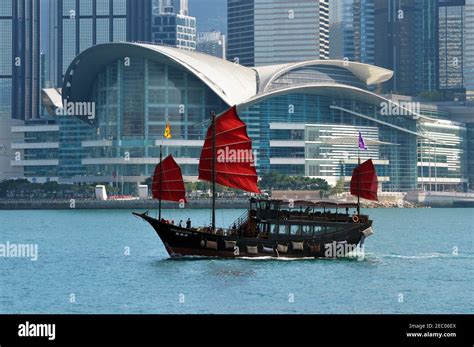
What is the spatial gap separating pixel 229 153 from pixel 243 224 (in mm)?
5707

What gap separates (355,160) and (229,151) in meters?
128

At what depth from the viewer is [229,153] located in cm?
6450

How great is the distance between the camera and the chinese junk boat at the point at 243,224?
59219 millimetres

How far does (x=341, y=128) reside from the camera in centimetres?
18800

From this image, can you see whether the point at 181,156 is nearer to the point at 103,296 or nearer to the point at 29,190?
the point at 29,190

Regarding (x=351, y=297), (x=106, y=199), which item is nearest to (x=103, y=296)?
(x=351, y=297)

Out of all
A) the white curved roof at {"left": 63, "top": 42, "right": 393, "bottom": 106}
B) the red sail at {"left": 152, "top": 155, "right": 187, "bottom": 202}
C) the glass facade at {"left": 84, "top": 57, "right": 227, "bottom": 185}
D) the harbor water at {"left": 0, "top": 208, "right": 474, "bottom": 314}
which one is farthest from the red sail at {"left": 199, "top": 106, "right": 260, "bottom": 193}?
the glass facade at {"left": 84, "top": 57, "right": 227, "bottom": 185}

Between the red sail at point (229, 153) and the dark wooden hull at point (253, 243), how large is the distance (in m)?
5.08

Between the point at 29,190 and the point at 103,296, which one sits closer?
the point at 103,296

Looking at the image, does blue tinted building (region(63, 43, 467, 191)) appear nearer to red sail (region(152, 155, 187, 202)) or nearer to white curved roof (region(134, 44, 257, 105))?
white curved roof (region(134, 44, 257, 105))

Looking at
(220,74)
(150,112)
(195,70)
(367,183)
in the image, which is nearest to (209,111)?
(220,74)

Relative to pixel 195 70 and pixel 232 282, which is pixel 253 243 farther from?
pixel 195 70

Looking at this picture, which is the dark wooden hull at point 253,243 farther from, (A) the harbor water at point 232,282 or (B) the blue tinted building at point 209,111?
(B) the blue tinted building at point 209,111

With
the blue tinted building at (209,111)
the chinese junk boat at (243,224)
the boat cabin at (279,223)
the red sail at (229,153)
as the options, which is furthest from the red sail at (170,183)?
the blue tinted building at (209,111)
